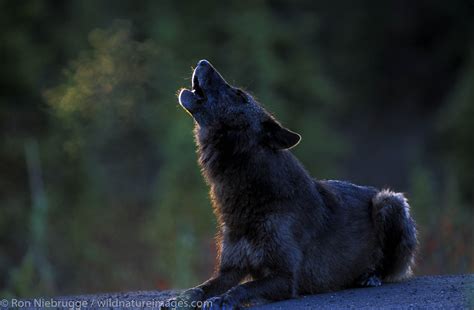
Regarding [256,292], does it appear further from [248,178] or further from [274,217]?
[248,178]

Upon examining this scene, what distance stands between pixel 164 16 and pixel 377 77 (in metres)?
12.5

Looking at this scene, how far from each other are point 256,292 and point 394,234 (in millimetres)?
1895

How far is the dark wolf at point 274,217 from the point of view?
864 cm

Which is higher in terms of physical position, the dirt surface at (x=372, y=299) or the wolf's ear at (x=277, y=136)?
the wolf's ear at (x=277, y=136)

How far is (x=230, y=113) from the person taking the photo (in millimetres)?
9125

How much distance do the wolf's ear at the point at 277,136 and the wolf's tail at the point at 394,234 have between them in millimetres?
1227

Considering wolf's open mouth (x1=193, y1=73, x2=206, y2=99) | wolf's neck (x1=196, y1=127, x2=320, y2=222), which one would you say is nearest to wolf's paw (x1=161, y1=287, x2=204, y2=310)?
wolf's neck (x1=196, y1=127, x2=320, y2=222)

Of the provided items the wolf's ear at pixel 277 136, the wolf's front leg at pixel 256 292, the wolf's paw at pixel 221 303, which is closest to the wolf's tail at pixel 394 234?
the wolf's ear at pixel 277 136

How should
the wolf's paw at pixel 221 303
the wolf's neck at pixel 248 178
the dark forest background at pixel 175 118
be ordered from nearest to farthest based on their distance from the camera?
the wolf's paw at pixel 221 303 < the wolf's neck at pixel 248 178 < the dark forest background at pixel 175 118

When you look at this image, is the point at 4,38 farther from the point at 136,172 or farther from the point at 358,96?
the point at 358,96

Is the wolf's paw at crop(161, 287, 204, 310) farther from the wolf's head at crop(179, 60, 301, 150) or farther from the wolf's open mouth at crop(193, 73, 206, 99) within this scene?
the wolf's open mouth at crop(193, 73, 206, 99)

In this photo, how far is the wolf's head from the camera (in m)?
9.02

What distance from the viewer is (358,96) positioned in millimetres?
40500

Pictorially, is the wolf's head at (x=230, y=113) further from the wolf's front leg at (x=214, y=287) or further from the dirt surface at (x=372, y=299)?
the dirt surface at (x=372, y=299)
